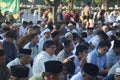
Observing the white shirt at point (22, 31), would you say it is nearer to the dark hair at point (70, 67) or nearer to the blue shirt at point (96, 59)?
the blue shirt at point (96, 59)

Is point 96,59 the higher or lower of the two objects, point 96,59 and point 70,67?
the lower

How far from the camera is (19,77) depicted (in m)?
5.55

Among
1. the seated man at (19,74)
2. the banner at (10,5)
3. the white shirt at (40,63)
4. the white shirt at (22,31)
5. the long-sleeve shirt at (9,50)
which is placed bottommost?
the white shirt at (22,31)

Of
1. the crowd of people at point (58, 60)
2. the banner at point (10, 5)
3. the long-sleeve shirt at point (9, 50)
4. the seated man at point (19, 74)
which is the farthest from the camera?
the banner at point (10, 5)

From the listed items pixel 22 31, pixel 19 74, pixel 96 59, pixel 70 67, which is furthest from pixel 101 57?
pixel 22 31

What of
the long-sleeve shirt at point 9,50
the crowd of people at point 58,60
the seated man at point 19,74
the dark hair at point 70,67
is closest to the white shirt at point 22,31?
the crowd of people at point 58,60

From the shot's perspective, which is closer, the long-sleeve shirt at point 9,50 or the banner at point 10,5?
the long-sleeve shirt at point 9,50

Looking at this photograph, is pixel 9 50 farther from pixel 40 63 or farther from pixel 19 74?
pixel 19 74

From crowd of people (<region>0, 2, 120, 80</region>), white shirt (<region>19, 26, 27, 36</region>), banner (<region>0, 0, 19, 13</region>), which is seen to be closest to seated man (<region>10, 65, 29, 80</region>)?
crowd of people (<region>0, 2, 120, 80</region>)

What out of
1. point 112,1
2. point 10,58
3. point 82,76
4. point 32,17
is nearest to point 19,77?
point 82,76

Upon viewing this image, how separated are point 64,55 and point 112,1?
38.9 metres

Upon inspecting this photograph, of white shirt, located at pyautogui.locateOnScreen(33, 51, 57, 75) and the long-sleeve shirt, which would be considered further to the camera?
the long-sleeve shirt

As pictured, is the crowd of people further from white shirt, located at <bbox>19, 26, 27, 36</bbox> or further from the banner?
the banner

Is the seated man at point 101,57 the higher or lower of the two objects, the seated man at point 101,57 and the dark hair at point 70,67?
the lower
